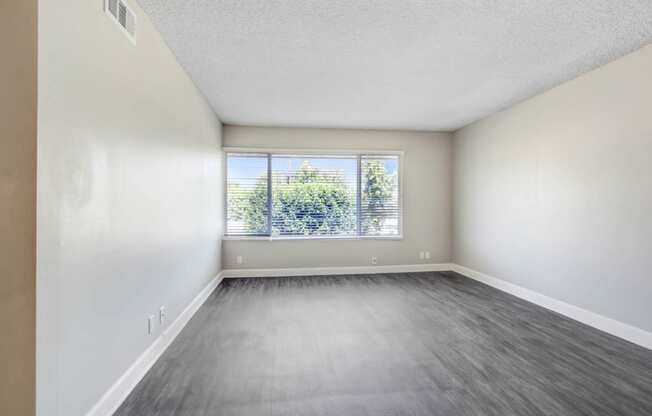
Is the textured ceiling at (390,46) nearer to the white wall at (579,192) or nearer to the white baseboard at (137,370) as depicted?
the white wall at (579,192)

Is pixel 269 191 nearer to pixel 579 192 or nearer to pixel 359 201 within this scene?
pixel 359 201

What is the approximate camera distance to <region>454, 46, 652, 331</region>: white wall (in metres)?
2.60

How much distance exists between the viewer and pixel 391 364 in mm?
2244

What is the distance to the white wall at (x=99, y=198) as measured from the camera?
1.26 metres

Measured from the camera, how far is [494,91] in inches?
137

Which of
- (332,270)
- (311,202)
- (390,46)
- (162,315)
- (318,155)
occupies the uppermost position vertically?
(390,46)

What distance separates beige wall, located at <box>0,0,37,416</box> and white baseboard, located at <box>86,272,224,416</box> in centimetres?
56

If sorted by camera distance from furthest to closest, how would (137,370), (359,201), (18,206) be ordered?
(359,201)
(137,370)
(18,206)

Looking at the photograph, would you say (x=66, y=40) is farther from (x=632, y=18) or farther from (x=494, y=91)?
(x=494, y=91)

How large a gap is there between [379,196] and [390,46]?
306 cm

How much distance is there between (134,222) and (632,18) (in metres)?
3.87

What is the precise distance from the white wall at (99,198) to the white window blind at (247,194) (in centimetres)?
212

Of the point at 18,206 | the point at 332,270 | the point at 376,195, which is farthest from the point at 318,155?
the point at 18,206

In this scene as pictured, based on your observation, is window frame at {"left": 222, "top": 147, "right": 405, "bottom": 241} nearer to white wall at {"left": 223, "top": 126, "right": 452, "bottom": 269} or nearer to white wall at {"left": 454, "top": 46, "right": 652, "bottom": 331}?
white wall at {"left": 223, "top": 126, "right": 452, "bottom": 269}
